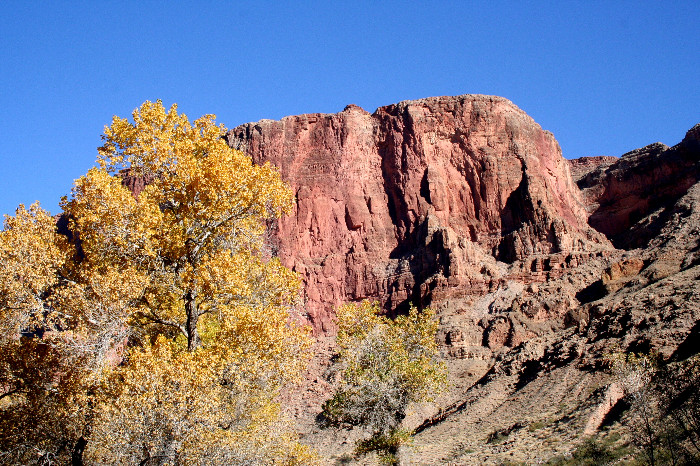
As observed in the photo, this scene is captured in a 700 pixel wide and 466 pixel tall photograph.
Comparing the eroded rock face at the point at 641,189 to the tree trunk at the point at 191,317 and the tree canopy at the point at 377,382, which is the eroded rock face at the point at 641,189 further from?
the tree trunk at the point at 191,317

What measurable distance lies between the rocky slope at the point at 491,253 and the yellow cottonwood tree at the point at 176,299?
24.1 meters

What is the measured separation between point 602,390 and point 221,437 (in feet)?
112

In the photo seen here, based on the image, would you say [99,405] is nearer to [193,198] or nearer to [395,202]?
[193,198]

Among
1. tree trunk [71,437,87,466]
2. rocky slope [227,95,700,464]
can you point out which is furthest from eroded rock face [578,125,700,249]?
tree trunk [71,437,87,466]

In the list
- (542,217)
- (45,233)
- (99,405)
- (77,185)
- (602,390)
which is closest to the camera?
(99,405)

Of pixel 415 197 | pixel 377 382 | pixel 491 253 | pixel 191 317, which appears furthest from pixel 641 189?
pixel 191 317

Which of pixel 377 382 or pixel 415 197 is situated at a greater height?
pixel 415 197

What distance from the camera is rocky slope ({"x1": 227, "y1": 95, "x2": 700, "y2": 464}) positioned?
141ft

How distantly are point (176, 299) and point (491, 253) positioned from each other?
6873cm

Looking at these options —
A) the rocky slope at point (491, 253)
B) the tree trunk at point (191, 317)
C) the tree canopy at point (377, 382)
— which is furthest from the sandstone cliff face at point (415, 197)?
the tree trunk at point (191, 317)

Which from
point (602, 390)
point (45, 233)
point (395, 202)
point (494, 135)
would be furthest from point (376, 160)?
point (45, 233)

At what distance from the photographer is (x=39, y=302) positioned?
1193 centimetres

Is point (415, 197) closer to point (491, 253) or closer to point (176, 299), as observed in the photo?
point (491, 253)

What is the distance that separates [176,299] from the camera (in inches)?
500
